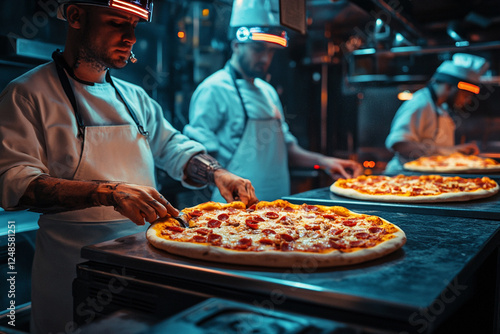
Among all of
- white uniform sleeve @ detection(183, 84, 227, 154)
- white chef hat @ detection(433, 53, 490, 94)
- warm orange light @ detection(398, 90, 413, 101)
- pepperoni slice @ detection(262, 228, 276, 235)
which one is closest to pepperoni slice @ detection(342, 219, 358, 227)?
pepperoni slice @ detection(262, 228, 276, 235)

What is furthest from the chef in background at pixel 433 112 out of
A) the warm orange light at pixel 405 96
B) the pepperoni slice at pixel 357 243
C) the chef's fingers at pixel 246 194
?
the pepperoni slice at pixel 357 243

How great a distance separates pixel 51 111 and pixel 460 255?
159 centimetres

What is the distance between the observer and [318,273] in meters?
1.16

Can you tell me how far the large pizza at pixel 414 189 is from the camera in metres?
2.28

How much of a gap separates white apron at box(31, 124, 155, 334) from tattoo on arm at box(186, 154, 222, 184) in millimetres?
409

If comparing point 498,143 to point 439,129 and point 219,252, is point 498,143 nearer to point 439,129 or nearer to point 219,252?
point 439,129

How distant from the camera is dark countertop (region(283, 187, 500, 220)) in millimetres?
2014

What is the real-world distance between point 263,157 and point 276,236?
196 centimetres

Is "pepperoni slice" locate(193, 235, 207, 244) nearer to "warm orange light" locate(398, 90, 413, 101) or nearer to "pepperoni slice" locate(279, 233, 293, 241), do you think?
"pepperoni slice" locate(279, 233, 293, 241)

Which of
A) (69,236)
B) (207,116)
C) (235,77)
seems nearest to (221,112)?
(207,116)

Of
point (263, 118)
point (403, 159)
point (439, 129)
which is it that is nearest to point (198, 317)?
point (263, 118)

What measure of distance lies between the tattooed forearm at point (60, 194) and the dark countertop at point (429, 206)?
3.87 ft

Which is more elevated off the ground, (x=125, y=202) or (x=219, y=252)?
(x=125, y=202)

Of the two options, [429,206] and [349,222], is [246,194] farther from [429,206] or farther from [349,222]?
[429,206]
